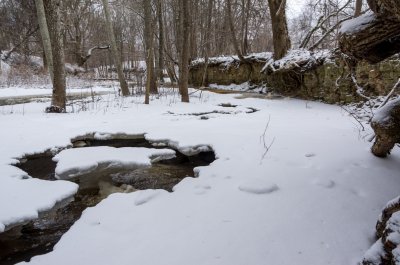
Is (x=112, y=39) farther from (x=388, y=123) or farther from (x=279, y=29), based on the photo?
(x=388, y=123)

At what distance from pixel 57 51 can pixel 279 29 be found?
682 cm

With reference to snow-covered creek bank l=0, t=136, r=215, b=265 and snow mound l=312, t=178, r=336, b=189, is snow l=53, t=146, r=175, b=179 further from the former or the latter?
snow mound l=312, t=178, r=336, b=189

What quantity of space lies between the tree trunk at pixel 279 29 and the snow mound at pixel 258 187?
315 inches

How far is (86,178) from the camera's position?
3783 mm

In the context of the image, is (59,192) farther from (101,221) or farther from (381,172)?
(381,172)

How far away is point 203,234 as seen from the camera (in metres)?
2.27

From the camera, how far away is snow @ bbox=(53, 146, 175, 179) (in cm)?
371

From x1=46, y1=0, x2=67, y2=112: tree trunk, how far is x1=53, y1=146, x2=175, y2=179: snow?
3.88 meters

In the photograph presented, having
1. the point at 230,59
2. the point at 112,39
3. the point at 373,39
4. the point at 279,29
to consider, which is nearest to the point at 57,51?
the point at 112,39

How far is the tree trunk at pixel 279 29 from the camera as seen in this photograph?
32.2 feet

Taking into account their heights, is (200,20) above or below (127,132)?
above

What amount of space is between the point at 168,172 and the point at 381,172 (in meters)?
2.46

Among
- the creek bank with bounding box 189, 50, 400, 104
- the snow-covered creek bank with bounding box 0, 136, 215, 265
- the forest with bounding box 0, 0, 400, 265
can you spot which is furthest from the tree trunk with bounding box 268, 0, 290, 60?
the snow-covered creek bank with bounding box 0, 136, 215, 265

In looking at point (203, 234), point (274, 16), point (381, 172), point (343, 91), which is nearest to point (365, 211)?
point (381, 172)
